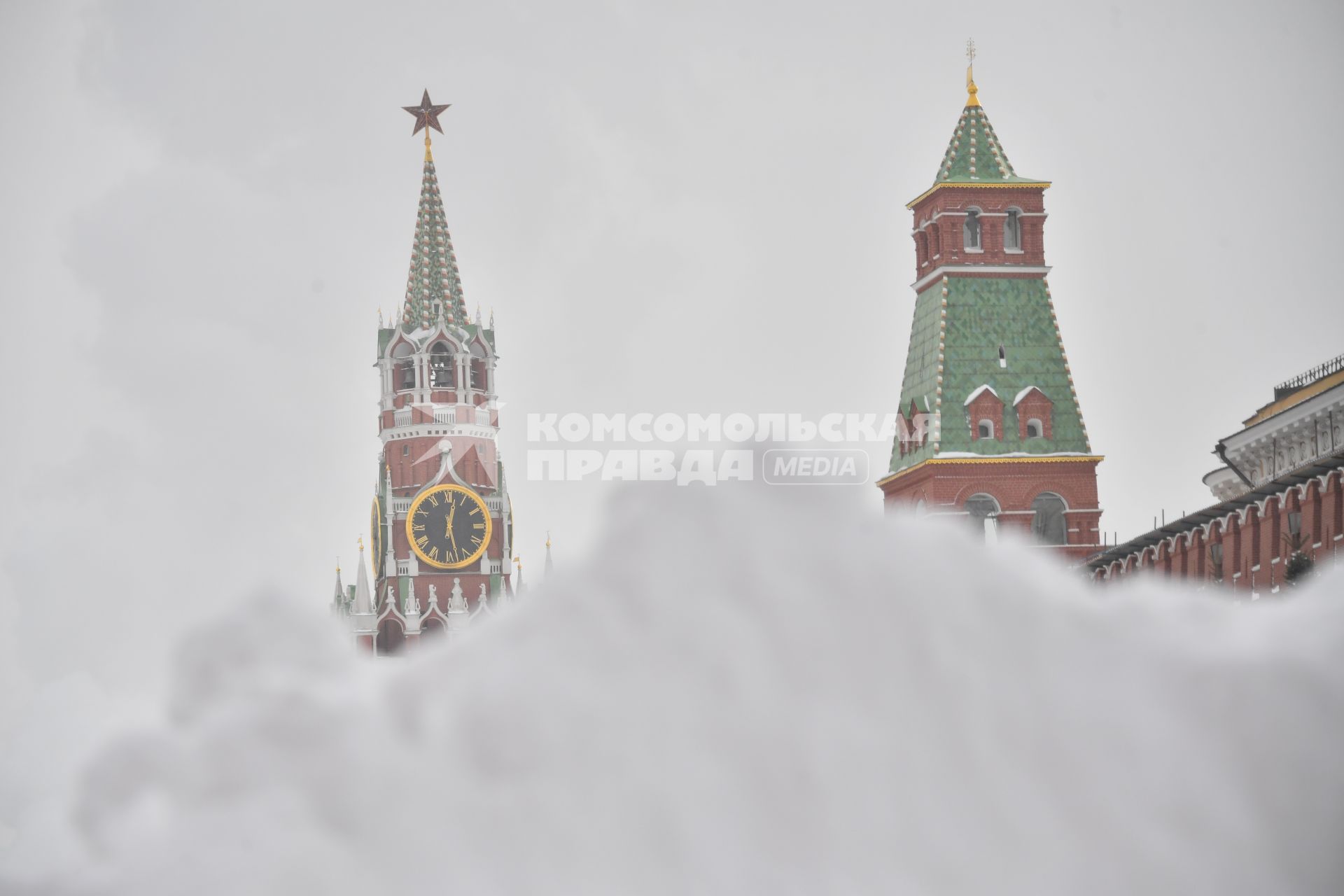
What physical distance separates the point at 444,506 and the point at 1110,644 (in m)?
118

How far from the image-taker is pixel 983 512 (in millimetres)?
96875

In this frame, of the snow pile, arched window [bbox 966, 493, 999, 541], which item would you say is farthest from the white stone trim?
the snow pile

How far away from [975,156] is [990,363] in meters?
8.17

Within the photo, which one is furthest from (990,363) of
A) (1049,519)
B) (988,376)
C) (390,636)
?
(390,636)

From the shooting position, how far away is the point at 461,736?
36.1 meters

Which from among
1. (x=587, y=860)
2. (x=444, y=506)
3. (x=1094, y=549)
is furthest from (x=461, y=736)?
(x=444, y=506)

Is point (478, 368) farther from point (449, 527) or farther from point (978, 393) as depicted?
point (978, 393)

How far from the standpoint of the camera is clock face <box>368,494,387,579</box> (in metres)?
154

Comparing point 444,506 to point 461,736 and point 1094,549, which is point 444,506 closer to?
point 1094,549

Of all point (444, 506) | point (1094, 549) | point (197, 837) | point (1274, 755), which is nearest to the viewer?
point (197, 837)

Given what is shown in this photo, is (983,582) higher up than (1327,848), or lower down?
higher up

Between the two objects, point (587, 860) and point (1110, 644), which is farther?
point (1110, 644)

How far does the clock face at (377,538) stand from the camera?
154m

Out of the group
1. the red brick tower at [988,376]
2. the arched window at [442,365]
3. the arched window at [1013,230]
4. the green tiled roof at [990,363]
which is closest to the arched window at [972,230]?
the red brick tower at [988,376]
